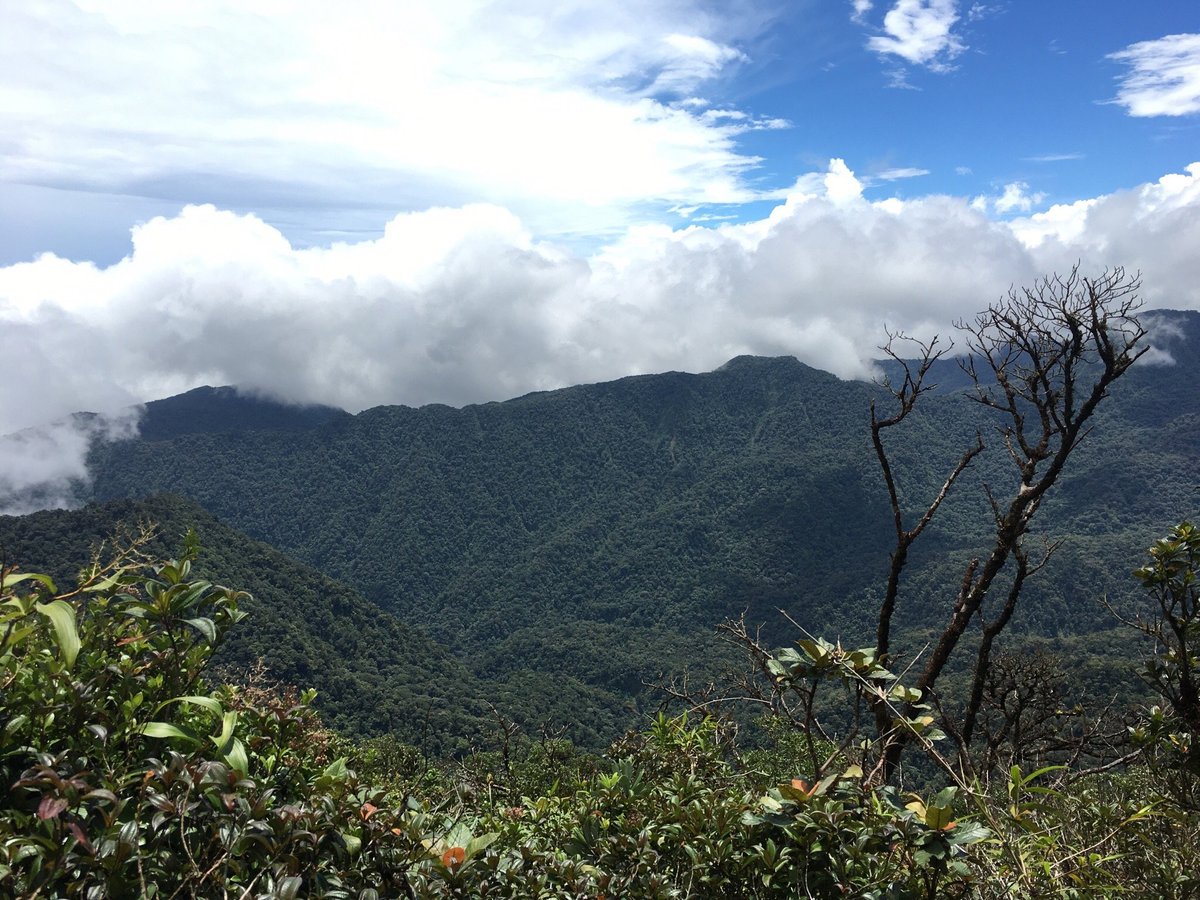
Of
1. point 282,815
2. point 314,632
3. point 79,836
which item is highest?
point 79,836

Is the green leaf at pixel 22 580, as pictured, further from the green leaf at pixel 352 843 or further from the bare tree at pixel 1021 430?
the bare tree at pixel 1021 430

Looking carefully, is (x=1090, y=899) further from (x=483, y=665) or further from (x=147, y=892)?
(x=483, y=665)

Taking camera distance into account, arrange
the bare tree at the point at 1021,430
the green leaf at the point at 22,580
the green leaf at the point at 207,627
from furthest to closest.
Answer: the bare tree at the point at 1021,430 < the green leaf at the point at 207,627 < the green leaf at the point at 22,580

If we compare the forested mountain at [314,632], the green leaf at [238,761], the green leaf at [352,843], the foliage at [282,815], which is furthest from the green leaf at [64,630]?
the forested mountain at [314,632]

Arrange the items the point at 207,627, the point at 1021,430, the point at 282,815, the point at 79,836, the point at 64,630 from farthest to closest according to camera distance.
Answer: the point at 1021,430 < the point at 207,627 < the point at 282,815 < the point at 64,630 < the point at 79,836

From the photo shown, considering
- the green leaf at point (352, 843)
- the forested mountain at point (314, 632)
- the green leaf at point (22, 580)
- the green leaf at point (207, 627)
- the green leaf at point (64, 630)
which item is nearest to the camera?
the green leaf at point (64, 630)

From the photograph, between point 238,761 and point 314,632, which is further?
point 314,632

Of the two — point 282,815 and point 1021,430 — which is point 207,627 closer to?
point 282,815

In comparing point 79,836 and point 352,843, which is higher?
point 79,836

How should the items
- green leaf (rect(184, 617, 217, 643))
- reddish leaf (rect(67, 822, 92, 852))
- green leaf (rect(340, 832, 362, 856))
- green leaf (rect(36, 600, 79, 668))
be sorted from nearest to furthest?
reddish leaf (rect(67, 822, 92, 852)) → green leaf (rect(36, 600, 79, 668)) → green leaf (rect(340, 832, 362, 856)) → green leaf (rect(184, 617, 217, 643))

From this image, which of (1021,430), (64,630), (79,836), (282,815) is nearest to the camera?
(79,836)

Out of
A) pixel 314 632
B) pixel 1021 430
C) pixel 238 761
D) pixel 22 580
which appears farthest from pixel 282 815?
pixel 314 632

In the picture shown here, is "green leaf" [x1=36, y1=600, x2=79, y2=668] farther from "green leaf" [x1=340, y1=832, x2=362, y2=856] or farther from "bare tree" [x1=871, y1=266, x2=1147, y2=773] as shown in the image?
"bare tree" [x1=871, y1=266, x2=1147, y2=773]

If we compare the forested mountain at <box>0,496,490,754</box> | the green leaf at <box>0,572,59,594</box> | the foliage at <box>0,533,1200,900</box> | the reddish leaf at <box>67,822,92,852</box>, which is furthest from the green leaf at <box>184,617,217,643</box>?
the forested mountain at <box>0,496,490,754</box>
